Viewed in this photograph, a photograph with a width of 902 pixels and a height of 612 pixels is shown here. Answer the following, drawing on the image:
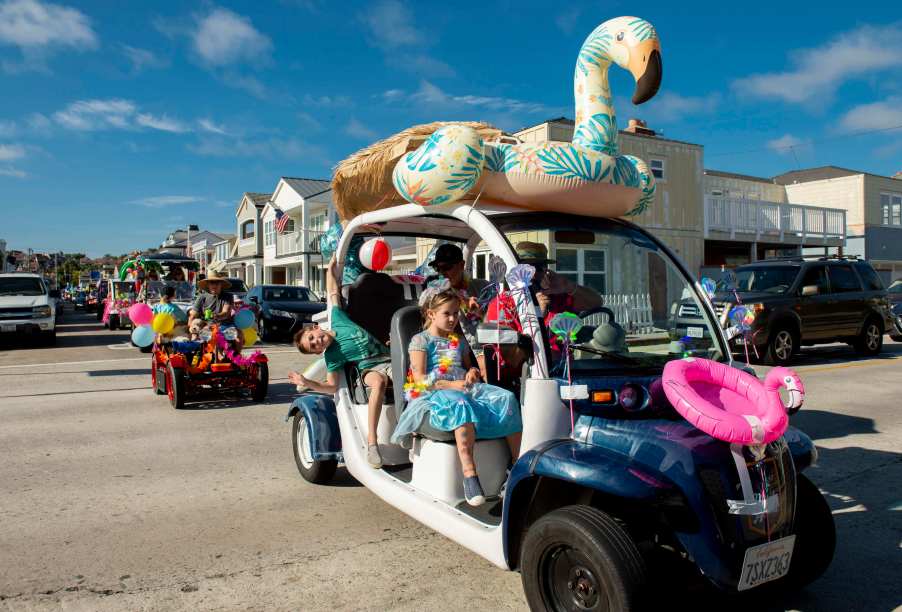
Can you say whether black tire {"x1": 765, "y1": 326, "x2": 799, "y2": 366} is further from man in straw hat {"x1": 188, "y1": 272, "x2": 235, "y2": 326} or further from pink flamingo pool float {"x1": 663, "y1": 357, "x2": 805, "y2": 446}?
pink flamingo pool float {"x1": 663, "y1": 357, "x2": 805, "y2": 446}

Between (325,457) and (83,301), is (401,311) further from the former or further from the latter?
(83,301)

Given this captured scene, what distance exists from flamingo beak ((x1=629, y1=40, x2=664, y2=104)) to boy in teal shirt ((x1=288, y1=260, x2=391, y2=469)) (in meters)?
2.48

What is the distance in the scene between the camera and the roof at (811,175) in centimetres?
3656

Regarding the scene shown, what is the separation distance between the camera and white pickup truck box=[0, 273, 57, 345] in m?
17.6

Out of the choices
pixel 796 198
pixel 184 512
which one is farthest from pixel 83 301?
pixel 184 512

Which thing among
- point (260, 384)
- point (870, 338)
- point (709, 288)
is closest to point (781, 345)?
point (870, 338)

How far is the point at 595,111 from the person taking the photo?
4.16 m

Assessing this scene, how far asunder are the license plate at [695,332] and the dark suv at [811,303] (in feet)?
28.8

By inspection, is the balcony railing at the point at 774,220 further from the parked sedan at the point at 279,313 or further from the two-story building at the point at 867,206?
the parked sedan at the point at 279,313

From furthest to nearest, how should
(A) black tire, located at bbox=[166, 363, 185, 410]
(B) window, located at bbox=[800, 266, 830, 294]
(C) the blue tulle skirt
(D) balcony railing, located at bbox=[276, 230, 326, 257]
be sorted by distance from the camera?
(D) balcony railing, located at bbox=[276, 230, 326, 257] < (B) window, located at bbox=[800, 266, 830, 294] < (A) black tire, located at bbox=[166, 363, 185, 410] < (C) the blue tulle skirt

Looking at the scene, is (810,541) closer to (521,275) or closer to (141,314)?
(521,275)

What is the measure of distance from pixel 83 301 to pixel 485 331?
51019 mm

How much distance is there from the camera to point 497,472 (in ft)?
12.7

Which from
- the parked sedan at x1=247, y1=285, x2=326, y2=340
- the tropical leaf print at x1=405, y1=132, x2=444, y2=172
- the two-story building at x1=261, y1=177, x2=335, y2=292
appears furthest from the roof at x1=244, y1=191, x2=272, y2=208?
the tropical leaf print at x1=405, y1=132, x2=444, y2=172
